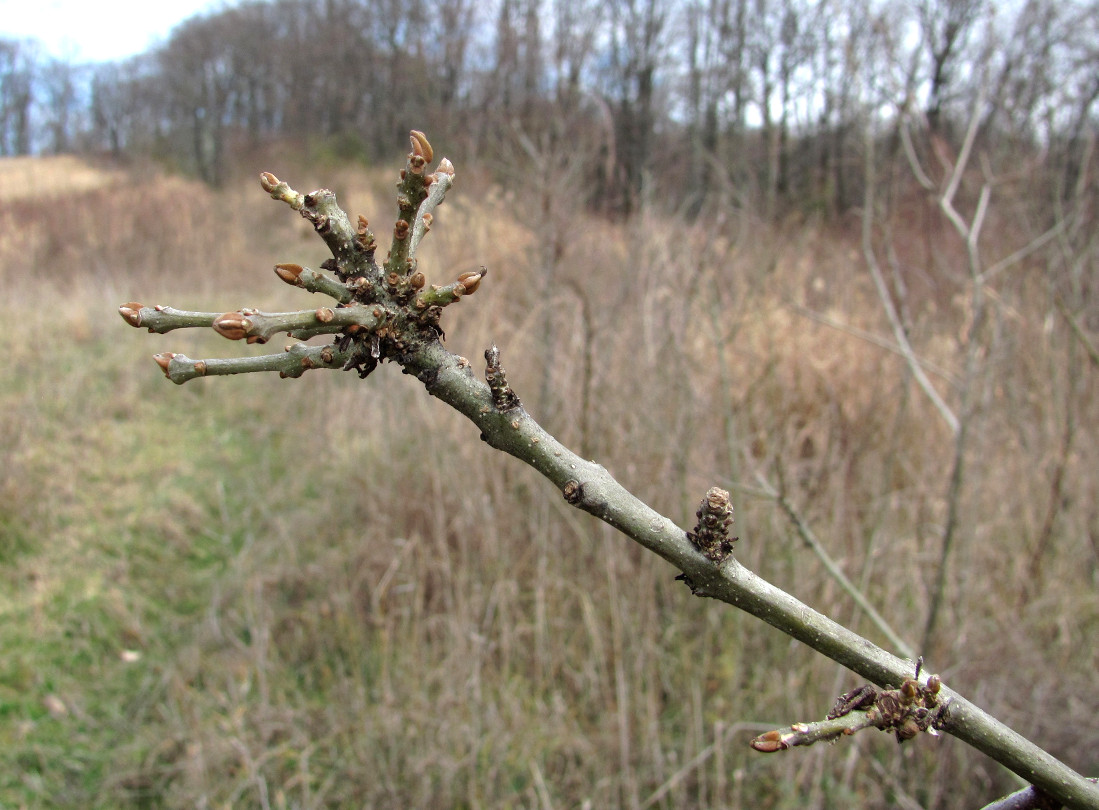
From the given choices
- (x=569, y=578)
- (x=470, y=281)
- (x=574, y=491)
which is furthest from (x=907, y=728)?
(x=569, y=578)

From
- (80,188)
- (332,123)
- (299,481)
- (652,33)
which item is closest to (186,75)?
(332,123)

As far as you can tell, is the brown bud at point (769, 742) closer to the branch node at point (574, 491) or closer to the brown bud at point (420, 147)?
the branch node at point (574, 491)

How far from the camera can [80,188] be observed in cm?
1248

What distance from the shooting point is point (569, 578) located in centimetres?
296

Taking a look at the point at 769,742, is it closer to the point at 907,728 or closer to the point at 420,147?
the point at 907,728

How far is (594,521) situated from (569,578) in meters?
0.26

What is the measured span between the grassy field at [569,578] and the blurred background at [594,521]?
19 mm

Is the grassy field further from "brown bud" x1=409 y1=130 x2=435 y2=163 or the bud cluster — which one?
"brown bud" x1=409 y1=130 x2=435 y2=163

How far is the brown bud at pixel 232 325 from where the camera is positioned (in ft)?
1.11

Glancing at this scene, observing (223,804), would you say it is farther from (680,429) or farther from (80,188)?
(80,188)

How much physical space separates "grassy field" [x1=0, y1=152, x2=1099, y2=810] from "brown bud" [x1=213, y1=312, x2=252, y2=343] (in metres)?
1.51

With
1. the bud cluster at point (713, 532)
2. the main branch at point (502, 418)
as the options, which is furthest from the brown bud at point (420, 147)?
the bud cluster at point (713, 532)

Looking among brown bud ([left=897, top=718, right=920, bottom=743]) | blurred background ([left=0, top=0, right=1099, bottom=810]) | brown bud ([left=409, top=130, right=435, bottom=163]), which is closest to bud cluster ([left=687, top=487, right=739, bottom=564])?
brown bud ([left=897, top=718, right=920, bottom=743])

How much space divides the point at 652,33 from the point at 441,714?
29.8 feet
